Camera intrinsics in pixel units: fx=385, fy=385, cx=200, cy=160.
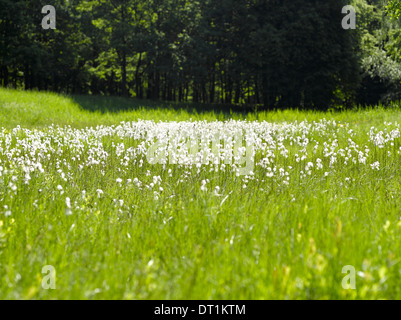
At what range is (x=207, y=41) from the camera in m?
31.5

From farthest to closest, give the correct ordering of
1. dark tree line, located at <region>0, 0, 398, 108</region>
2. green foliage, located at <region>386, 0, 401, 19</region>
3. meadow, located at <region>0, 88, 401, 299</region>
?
dark tree line, located at <region>0, 0, 398, 108</region> → green foliage, located at <region>386, 0, 401, 19</region> → meadow, located at <region>0, 88, 401, 299</region>

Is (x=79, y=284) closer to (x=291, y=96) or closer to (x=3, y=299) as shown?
(x=3, y=299)

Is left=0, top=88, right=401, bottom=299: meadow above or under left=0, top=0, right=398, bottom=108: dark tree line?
under

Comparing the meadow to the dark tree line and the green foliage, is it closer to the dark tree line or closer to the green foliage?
the green foliage

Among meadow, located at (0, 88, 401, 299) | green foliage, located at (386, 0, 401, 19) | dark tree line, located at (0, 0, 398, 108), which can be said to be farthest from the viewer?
dark tree line, located at (0, 0, 398, 108)

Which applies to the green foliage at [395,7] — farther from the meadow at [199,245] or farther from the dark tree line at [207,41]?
the meadow at [199,245]

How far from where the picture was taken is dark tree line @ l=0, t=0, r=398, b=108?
2659 cm

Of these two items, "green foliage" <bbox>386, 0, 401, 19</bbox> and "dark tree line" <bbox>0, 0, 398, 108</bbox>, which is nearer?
"green foliage" <bbox>386, 0, 401, 19</bbox>

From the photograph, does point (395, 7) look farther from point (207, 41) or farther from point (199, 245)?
point (199, 245)

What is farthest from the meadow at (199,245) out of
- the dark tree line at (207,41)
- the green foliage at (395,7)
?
the dark tree line at (207,41)

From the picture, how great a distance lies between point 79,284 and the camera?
2152 mm

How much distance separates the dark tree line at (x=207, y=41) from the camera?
2659 centimetres

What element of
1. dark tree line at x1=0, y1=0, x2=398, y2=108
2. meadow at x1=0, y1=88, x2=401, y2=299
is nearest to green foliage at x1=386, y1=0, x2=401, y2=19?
dark tree line at x1=0, y1=0, x2=398, y2=108

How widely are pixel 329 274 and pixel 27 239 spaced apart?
2.06m
